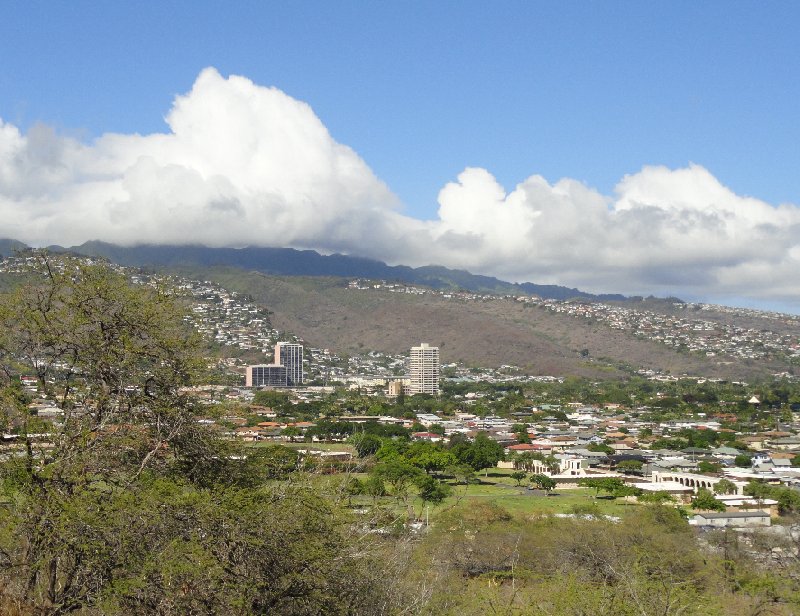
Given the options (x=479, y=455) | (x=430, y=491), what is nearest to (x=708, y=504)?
(x=430, y=491)

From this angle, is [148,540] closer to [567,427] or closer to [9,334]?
[9,334]

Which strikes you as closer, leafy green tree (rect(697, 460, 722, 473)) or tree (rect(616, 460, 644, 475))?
leafy green tree (rect(697, 460, 722, 473))

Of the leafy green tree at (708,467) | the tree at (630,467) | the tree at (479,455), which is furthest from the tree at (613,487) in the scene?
the tree at (479,455)

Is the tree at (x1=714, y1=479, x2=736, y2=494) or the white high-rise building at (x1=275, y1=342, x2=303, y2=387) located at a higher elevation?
the tree at (x1=714, y1=479, x2=736, y2=494)

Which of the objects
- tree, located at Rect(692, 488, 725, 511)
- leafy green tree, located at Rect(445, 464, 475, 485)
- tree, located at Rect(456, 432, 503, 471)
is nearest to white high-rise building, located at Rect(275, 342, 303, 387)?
tree, located at Rect(456, 432, 503, 471)

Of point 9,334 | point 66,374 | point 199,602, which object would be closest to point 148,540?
point 199,602

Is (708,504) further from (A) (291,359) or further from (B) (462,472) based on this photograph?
(A) (291,359)

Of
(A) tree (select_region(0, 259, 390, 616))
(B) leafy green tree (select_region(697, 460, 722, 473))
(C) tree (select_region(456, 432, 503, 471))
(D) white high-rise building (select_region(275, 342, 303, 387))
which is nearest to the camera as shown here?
(A) tree (select_region(0, 259, 390, 616))

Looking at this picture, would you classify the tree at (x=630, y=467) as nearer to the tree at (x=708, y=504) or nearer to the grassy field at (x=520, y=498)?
the grassy field at (x=520, y=498)

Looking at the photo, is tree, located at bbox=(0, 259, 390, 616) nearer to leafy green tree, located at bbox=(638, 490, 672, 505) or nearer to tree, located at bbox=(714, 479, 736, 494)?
leafy green tree, located at bbox=(638, 490, 672, 505)
